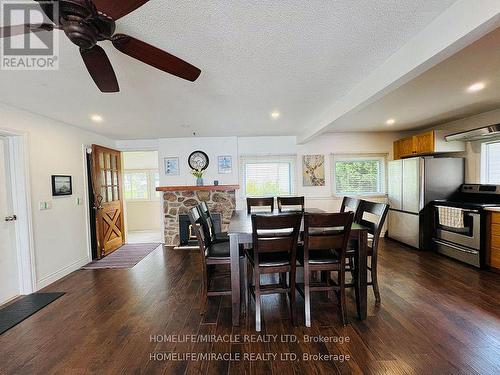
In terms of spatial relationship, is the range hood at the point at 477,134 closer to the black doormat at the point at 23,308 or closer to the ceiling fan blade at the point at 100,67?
the ceiling fan blade at the point at 100,67

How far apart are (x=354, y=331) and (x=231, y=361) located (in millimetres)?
1084

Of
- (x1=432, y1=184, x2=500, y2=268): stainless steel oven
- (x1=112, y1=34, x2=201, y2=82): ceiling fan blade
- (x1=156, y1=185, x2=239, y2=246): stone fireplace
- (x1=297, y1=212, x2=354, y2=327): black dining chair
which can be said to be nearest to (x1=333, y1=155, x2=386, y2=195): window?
(x1=432, y1=184, x2=500, y2=268): stainless steel oven

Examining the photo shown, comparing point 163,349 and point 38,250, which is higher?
point 38,250

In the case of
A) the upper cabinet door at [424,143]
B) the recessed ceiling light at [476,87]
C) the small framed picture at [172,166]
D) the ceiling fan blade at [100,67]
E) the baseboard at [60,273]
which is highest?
the recessed ceiling light at [476,87]

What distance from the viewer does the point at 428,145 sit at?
416 cm

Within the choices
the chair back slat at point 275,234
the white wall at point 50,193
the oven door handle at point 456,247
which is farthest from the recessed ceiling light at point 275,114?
the oven door handle at point 456,247

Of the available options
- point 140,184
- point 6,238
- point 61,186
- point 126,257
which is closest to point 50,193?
point 61,186

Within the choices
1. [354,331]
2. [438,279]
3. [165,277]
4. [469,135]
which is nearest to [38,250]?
[165,277]

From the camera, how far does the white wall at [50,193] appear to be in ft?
10.1

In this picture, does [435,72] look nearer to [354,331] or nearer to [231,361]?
[354,331]

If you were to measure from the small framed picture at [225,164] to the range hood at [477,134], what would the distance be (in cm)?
391

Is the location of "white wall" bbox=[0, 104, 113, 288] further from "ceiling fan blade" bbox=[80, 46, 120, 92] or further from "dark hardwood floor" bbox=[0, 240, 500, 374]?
"ceiling fan blade" bbox=[80, 46, 120, 92]

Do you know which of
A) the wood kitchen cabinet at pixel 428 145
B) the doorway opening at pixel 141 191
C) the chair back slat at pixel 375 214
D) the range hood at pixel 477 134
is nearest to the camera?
the chair back slat at pixel 375 214

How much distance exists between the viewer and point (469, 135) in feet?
11.9
